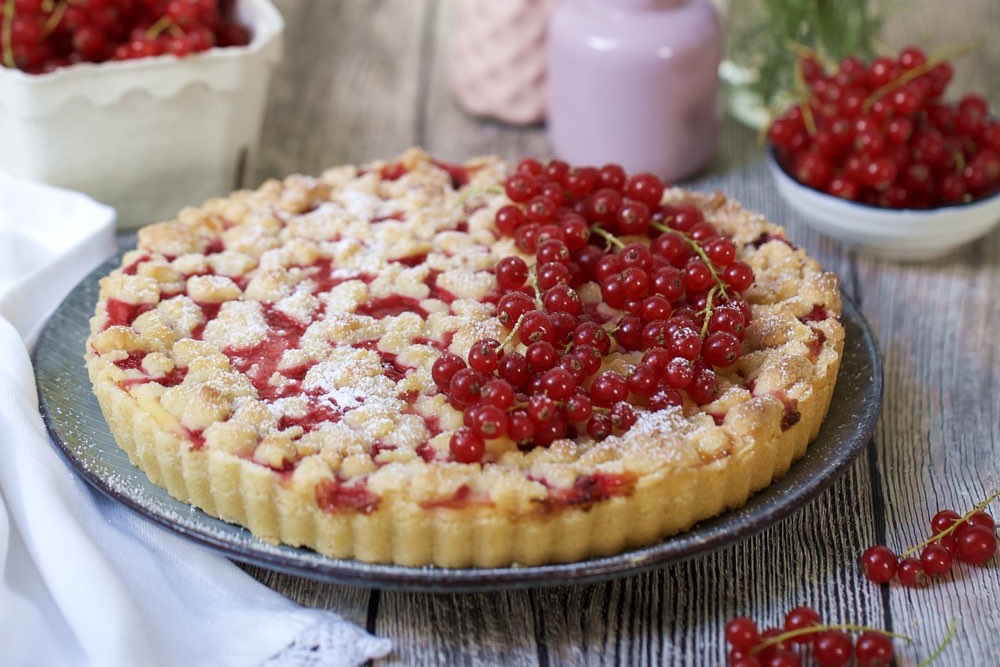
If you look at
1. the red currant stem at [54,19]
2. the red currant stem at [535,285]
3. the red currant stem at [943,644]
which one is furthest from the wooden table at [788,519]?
the red currant stem at [54,19]

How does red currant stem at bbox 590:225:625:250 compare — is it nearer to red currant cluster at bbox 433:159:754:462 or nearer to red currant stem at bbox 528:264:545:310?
red currant cluster at bbox 433:159:754:462

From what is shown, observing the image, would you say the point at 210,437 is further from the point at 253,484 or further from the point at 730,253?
the point at 730,253

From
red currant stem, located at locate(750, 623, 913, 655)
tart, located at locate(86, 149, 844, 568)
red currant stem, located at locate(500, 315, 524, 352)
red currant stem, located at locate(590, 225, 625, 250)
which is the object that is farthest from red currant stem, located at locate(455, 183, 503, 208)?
red currant stem, located at locate(750, 623, 913, 655)

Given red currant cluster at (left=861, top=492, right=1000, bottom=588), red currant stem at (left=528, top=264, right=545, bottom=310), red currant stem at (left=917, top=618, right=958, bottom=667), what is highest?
red currant stem at (left=528, top=264, right=545, bottom=310)

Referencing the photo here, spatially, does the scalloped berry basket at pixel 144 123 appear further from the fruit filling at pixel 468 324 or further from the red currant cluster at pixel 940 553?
the red currant cluster at pixel 940 553

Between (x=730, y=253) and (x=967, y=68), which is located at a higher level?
(x=730, y=253)

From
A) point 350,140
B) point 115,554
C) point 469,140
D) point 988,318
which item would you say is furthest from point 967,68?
point 115,554

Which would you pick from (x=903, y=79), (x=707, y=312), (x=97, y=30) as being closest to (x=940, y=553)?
(x=707, y=312)
